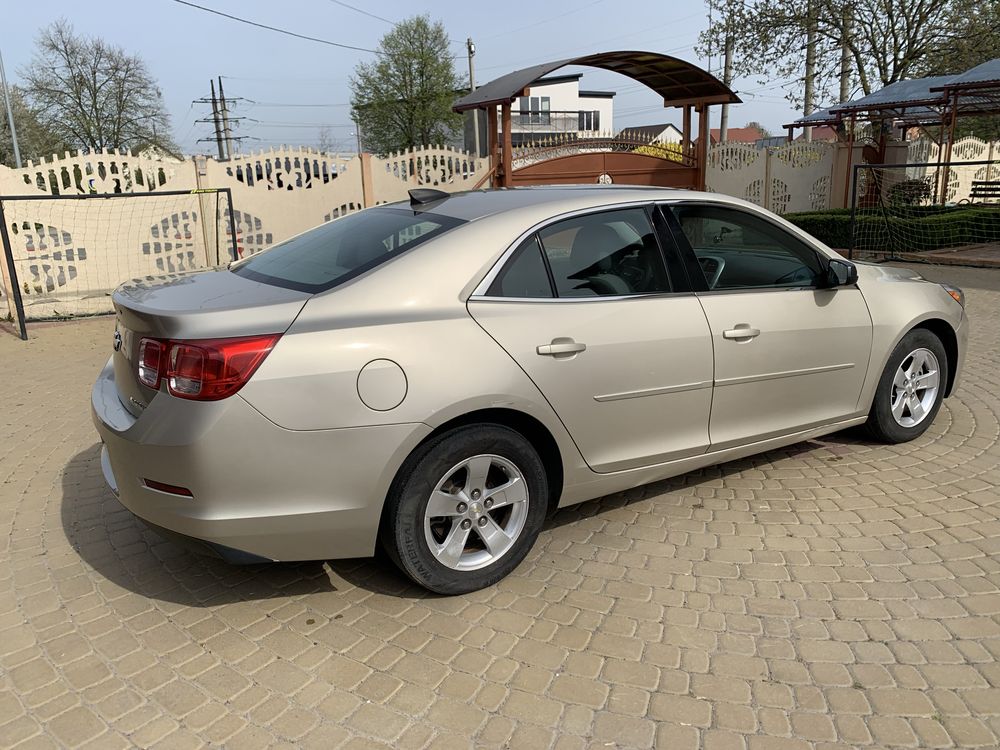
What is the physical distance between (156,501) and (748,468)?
3332 mm

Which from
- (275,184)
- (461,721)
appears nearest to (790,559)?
(461,721)

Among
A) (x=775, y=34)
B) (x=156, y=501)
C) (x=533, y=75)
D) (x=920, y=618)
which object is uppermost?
(x=775, y=34)

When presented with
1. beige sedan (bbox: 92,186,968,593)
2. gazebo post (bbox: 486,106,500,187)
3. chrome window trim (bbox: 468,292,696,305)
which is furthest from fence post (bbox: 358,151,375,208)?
chrome window trim (bbox: 468,292,696,305)

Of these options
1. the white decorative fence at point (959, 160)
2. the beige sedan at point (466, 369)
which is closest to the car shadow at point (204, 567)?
the beige sedan at point (466, 369)

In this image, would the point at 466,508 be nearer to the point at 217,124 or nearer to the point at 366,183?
the point at 366,183

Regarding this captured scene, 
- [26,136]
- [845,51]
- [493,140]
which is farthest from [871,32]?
[26,136]

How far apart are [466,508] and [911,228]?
1619 centimetres

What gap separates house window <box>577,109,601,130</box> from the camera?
7825 cm

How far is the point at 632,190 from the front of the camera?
12.8ft

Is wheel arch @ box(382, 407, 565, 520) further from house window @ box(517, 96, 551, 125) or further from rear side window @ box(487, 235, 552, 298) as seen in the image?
house window @ box(517, 96, 551, 125)

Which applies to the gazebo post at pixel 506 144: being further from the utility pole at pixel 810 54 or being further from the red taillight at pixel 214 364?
the utility pole at pixel 810 54

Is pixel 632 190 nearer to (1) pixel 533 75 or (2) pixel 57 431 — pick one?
(2) pixel 57 431

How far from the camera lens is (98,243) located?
35.3 ft

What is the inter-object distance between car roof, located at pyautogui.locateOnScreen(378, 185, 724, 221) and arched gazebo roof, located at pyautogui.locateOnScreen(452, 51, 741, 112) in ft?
35.3
